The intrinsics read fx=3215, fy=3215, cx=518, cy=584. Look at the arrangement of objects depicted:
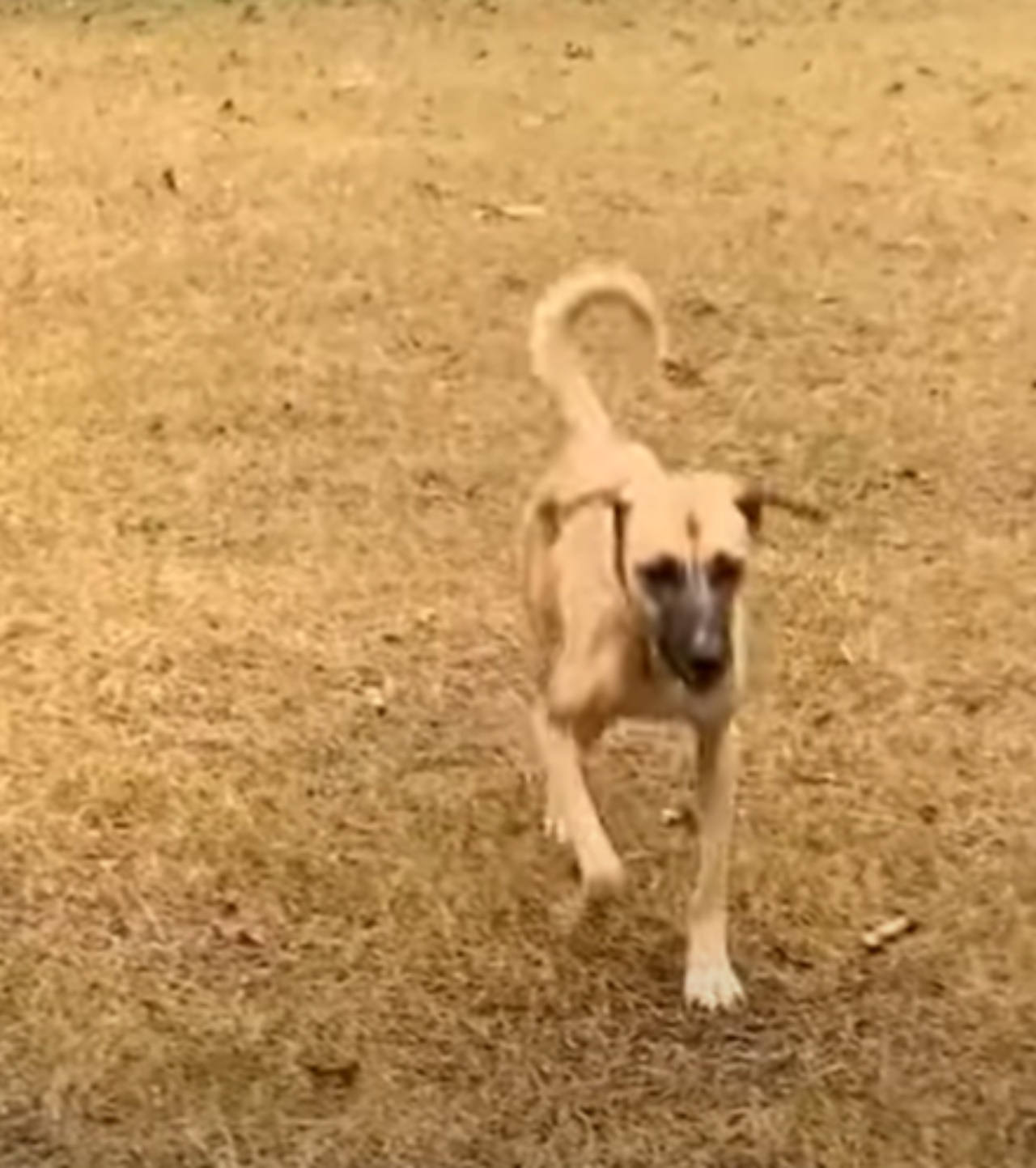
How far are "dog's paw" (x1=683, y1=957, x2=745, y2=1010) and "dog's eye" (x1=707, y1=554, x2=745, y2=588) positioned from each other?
375 millimetres

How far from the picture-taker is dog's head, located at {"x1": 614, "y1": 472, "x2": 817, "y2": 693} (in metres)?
2.89

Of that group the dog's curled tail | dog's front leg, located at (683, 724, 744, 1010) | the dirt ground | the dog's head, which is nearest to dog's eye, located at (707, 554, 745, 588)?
the dog's head

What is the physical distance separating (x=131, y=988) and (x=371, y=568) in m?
1.16

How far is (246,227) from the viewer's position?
5.89 meters

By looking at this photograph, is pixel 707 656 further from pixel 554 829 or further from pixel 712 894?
pixel 554 829

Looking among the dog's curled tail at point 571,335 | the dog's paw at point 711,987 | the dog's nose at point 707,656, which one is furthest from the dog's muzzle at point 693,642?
the dog's curled tail at point 571,335

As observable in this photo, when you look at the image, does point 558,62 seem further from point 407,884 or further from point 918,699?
point 407,884

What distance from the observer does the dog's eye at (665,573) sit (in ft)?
9.52

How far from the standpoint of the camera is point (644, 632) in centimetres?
298

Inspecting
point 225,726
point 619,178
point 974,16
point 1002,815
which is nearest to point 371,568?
point 225,726

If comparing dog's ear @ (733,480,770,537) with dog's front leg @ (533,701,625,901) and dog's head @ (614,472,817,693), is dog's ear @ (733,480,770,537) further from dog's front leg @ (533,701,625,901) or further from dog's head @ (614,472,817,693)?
dog's front leg @ (533,701,625,901)

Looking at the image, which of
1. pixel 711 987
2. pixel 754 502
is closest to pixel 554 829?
pixel 711 987

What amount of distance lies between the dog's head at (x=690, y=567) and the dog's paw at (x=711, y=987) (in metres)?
0.27

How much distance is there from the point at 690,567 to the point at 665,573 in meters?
0.03
